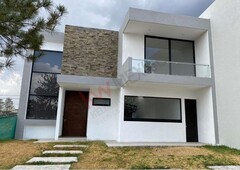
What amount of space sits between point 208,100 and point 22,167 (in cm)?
851

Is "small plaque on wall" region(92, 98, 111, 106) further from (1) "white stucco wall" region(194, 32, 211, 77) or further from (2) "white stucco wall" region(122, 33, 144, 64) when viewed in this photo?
(1) "white stucco wall" region(194, 32, 211, 77)

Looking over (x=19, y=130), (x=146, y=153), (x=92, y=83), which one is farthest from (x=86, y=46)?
(x=146, y=153)

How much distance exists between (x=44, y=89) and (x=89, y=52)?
3653 mm

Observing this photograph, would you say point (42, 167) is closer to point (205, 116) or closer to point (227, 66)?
point (205, 116)

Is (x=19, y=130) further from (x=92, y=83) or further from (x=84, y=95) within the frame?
(x=92, y=83)

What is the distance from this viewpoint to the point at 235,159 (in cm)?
612

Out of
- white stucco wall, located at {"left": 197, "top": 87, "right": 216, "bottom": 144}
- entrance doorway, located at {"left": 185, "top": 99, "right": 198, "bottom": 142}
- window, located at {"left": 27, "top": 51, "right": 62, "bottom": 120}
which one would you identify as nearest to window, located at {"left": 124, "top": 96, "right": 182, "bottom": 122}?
entrance doorway, located at {"left": 185, "top": 99, "right": 198, "bottom": 142}

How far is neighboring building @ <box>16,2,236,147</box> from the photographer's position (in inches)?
360

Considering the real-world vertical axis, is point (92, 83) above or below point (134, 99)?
above

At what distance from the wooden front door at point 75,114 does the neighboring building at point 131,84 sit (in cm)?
6

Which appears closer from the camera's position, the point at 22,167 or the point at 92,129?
the point at 22,167

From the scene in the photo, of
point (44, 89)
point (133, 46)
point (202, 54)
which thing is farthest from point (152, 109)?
point (44, 89)

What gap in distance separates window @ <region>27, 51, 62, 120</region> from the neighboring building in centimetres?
6

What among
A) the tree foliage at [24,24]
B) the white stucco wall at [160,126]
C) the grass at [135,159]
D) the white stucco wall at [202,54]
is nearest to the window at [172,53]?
the white stucco wall at [202,54]
